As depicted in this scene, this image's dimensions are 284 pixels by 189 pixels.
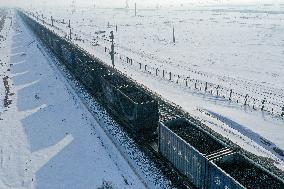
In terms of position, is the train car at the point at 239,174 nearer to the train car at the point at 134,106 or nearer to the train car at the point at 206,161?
the train car at the point at 206,161

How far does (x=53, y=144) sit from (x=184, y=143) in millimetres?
12206

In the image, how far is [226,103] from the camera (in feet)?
109

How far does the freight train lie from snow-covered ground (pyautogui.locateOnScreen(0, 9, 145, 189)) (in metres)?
2.57

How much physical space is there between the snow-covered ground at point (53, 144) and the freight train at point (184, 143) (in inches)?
101

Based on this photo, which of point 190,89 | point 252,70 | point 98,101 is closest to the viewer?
point 98,101

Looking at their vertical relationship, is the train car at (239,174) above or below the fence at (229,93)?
above

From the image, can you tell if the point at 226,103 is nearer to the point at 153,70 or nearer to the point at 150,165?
the point at 150,165

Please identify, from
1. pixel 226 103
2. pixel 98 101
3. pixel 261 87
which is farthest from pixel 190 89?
pixel 98 101

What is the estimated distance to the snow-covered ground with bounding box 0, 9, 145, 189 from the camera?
20.4 meters

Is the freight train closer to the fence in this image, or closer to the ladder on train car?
the ladder on train car

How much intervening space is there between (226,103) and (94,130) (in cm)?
1439

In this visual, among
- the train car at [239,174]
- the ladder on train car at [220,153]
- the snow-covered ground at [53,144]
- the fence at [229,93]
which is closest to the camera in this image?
the train car at [239,174]

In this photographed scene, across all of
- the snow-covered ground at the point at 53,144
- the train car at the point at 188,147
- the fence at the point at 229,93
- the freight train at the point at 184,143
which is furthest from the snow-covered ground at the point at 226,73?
the snow-covered ground at the point at 53,144

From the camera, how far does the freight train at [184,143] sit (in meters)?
14.5
